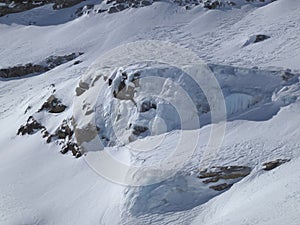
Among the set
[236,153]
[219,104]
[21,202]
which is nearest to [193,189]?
[236,153]

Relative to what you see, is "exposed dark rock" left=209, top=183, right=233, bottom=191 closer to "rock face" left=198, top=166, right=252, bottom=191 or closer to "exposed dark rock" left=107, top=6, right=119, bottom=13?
"rock face" left=198, top=166, right=252, bottom=191

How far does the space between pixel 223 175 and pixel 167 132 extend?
317cm

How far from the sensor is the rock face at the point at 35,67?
90.1ft

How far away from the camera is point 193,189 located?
13.6 meters

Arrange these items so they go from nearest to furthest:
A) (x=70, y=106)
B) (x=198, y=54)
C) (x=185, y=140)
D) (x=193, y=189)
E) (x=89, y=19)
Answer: (x=193, y=189), (x=185, y=140), (x=70, y=106), (x=198, y=54), (x=89, y=19)

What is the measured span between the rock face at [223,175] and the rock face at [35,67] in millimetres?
15951

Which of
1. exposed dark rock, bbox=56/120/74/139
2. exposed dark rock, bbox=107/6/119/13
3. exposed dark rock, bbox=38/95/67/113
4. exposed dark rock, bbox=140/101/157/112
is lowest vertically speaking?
exposed dark rock, bbox=56/120/74/139

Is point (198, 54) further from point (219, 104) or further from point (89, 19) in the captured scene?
point (89, 19)

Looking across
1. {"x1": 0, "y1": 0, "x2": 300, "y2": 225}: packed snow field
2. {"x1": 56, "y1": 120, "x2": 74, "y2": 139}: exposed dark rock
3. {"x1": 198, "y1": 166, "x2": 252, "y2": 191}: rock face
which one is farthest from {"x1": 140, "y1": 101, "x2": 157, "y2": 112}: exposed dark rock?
{"x1": 198, "y1": 166, "x2": 252, "y2": 191}: rock face

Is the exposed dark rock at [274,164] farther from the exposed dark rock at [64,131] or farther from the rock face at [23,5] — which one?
the rock face at [23,5]

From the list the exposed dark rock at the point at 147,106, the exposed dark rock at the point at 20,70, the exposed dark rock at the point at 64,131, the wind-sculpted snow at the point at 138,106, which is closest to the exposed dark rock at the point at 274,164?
the wind-sculpted snow at the point at 138,106

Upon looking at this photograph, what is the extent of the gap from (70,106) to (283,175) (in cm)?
1058

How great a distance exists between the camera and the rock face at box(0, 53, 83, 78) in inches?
1081

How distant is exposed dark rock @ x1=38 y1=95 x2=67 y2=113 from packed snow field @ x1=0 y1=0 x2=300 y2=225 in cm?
7
